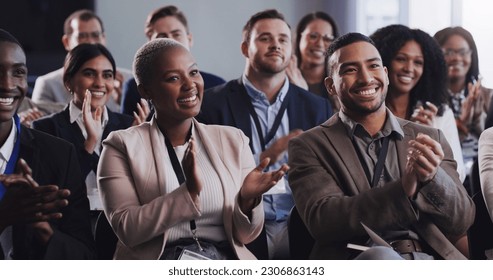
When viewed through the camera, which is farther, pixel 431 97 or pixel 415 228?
pixel 431 97

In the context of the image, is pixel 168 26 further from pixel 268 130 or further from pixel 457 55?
pixel 457 55

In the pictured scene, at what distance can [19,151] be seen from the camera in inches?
89.2

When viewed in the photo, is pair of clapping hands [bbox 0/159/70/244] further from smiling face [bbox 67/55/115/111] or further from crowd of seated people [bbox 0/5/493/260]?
smiling face [bbox 67/55/115/111]

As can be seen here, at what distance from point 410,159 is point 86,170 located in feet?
3.25

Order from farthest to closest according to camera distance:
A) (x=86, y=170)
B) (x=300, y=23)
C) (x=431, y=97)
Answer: (x=300, y=23) < (x=431, y=97) < (x=86, y=170)

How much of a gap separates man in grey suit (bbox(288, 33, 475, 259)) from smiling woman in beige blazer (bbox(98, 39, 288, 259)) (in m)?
0.18

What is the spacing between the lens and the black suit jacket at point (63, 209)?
2203 millimetres

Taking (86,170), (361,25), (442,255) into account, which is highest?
(361,25)

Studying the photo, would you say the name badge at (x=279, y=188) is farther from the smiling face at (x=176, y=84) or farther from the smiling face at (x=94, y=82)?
the smiling face at (x=94, y=82)

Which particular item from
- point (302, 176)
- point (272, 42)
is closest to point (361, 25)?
point (272, 42)

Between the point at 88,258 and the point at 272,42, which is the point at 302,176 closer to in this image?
the point at 88,258

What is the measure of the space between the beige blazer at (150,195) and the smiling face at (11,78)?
0.28 meters

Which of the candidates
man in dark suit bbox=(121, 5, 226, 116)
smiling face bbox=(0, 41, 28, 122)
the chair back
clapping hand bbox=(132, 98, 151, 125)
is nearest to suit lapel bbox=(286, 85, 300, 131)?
clapping hand bbox=(132, 98, 151, 125)

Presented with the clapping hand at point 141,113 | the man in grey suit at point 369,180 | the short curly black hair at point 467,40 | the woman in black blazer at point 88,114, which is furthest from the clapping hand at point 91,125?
the short curly black hair at point 467,40
